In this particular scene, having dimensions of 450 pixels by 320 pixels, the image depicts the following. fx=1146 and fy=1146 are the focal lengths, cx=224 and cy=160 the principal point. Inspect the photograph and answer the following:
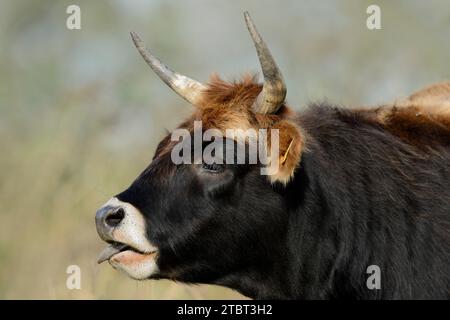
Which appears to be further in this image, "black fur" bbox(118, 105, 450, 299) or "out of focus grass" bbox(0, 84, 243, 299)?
"out of focus grass" bbox(0, 84, 243, 299)

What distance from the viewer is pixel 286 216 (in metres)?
8.90

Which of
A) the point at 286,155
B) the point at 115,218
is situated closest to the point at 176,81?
the point at 286,155

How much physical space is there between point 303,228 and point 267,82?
1.17 m

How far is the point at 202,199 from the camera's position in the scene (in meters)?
8.77

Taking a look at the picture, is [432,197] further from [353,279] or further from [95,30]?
[95,30]

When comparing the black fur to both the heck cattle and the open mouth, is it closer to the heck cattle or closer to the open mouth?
the heck cattle

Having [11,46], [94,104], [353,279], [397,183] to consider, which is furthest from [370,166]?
[11,46]

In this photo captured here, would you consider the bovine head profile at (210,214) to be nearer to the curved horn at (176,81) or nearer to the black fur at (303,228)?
the black fur at (303,228)

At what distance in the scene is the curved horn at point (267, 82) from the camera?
332 inches

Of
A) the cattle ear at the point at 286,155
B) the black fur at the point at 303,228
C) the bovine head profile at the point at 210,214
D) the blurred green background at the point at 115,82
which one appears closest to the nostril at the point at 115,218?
the bovine head profile at the point at 210,214

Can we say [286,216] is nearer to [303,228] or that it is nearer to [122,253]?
[303,228]

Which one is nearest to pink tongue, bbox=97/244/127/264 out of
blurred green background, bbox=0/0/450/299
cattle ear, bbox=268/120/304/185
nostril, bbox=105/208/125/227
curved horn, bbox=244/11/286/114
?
nostril, bbox=105/208/125/227

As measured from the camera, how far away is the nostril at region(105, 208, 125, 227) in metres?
8.57

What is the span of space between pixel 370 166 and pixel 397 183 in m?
0.26
